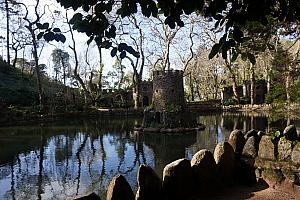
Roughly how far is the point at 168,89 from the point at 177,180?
55.8ft

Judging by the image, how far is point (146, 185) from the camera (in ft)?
20.9

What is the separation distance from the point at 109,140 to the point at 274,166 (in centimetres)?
1128

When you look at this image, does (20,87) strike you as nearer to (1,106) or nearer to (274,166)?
(1,106)

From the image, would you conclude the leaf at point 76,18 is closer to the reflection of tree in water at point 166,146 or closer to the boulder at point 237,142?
the boulder at point 237,142

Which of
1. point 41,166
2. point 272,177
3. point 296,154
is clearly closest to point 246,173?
point 272,177

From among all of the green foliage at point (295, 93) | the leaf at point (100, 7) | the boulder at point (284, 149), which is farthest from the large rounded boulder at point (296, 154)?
the leaf at point (100, 7)

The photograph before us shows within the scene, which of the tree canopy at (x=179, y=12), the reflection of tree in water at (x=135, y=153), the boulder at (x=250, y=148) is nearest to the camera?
the tree canopy at (x=179, y=12)

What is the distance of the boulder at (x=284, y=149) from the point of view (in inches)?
359

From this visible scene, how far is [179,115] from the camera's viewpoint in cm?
2334

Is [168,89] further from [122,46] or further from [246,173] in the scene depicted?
[122,46]

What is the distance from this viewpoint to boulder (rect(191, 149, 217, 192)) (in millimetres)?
7344

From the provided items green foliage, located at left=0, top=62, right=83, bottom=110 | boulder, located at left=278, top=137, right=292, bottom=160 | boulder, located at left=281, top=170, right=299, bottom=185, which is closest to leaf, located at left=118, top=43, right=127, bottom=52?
boulder, located at left=281, top=170, right=299, bottom=185

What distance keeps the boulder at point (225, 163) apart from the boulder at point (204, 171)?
0.32 m

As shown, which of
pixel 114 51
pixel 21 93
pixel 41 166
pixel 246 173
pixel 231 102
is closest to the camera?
pixel 114 51
